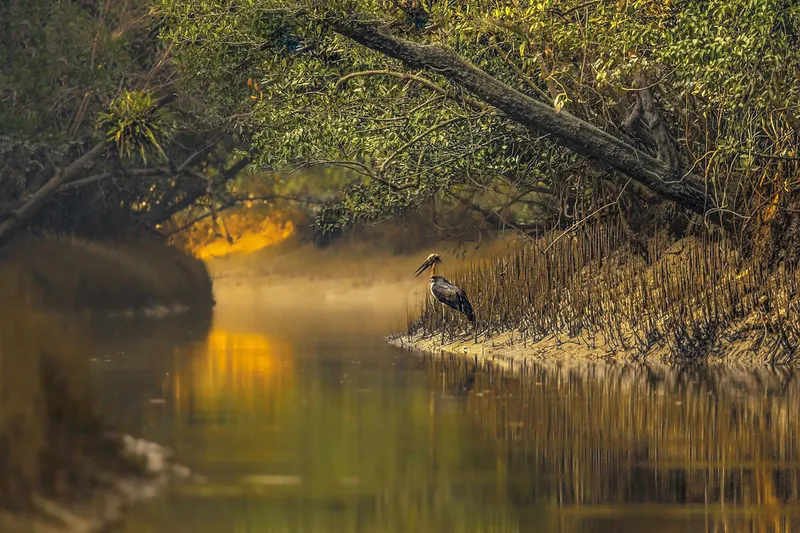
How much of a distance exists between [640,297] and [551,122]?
3224 mm

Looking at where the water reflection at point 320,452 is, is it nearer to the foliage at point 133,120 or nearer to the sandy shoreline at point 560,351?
the sandy shoreline at point 560,351

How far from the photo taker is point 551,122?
21594 millimetres

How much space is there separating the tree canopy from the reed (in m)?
0.73

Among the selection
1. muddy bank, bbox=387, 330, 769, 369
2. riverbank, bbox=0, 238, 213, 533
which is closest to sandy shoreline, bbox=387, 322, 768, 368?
muddy bank, bbox=387, 330, 769, 369

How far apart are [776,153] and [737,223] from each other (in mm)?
1837

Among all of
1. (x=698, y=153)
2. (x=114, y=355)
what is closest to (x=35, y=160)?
(x=114, y=355)

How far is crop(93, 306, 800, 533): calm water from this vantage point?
10.1 meters

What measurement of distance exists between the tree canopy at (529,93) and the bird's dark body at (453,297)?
1.68 meters

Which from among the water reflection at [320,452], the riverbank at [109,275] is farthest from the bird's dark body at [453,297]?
the riverbank at [109,275]

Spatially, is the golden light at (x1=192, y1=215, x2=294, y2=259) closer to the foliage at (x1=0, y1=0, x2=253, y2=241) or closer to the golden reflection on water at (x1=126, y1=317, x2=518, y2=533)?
the foliage at (x1=0, y1=0, x2=253, y2=241)

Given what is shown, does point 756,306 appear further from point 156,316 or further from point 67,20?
point 156,316

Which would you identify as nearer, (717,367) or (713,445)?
(713,445)

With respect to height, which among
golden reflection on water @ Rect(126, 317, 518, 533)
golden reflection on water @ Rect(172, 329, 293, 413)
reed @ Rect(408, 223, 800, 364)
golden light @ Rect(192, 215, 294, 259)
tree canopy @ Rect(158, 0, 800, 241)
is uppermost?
golden light @ Rect(192, 215, 294, 259)

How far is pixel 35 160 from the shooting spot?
121 ft
